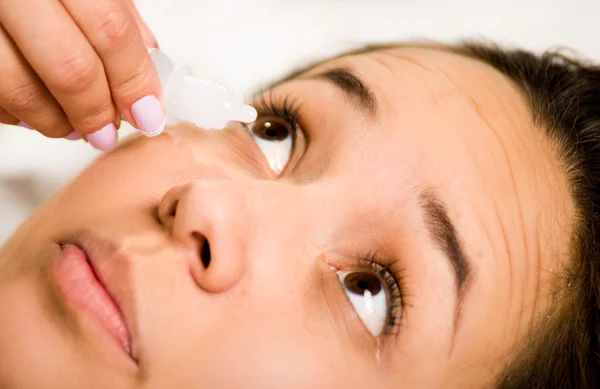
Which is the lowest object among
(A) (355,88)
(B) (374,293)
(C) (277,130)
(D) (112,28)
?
(B) (374,293)

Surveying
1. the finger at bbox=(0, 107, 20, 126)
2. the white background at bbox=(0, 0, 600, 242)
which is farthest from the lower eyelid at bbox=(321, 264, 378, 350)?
the white background at bbox=(0, 0, 600, 242)

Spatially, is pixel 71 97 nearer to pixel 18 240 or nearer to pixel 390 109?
pixel 18 240

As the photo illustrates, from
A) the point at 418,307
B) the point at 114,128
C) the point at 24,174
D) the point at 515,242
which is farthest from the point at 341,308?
the point at 24,174

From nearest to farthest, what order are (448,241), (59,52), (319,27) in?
1. (59,52)
2. (448,241)
3. (319,27)

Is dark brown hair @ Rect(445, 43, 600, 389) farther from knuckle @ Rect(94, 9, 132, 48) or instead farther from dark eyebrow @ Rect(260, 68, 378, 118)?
knuckle @ Rect(94, 9, 132, 48)

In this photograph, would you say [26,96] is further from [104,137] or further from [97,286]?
[97,286]

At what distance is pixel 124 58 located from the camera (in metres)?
0.62

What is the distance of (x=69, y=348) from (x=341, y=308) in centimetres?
32

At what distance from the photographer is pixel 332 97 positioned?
2.68 ft

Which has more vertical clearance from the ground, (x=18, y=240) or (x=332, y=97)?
(x=332, y=97)

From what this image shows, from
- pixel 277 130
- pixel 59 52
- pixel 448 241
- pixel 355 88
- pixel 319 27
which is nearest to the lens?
pixel 59 52

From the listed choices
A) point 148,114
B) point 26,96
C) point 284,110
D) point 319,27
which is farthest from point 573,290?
point 319,27

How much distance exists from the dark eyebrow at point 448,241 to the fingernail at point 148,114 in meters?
0.33

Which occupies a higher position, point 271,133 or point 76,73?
point 76,73
